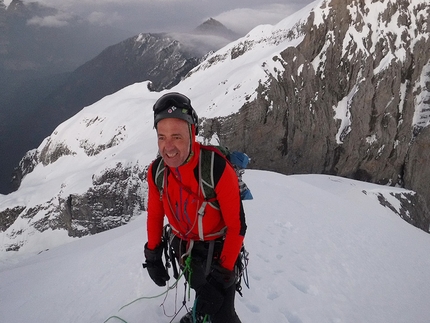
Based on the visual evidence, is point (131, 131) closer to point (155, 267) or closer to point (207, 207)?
point (155, 267)

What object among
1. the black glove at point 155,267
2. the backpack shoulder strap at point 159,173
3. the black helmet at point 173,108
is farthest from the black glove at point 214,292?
the black helmet at point 173,108

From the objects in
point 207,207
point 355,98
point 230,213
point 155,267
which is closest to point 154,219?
point 155,267

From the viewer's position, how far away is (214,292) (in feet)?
11.1

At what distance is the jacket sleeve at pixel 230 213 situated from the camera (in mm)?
3243

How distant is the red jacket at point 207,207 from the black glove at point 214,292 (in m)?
0.09

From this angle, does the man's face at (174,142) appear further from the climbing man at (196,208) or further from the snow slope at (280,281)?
the snow slope at (280,281)

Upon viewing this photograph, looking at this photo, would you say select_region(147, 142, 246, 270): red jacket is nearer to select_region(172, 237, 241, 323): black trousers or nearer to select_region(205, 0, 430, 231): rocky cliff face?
select_region(172, 237, 241, 323): black trousers

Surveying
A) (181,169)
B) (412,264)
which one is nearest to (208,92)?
(412,264)

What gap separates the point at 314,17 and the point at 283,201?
46.5 m

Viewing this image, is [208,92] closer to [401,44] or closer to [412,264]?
[401,44]

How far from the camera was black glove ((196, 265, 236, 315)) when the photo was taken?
3.36 m

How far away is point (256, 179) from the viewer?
14211 millimetres

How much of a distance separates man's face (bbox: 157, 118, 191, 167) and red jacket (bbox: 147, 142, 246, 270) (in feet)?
0.59

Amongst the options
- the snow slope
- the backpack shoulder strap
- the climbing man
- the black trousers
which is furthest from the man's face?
the snow slope
